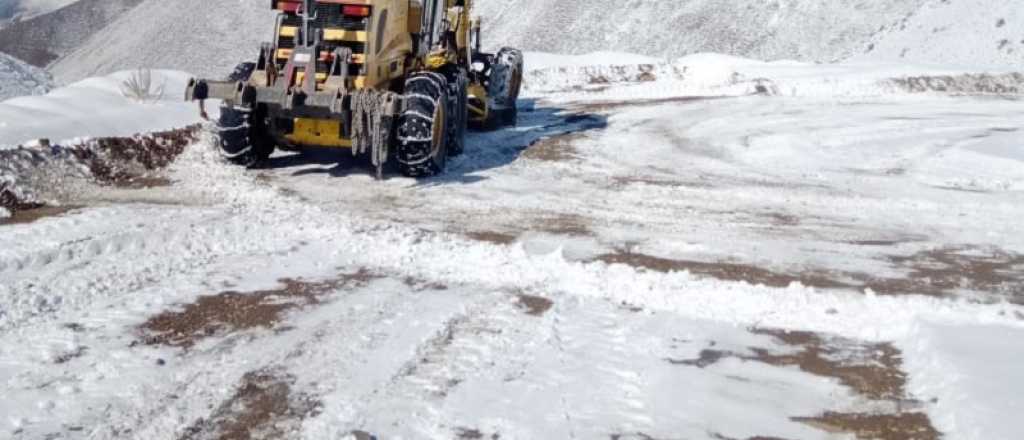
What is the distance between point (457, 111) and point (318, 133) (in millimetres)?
2465

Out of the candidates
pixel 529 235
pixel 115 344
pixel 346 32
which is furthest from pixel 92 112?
pixel 115 344

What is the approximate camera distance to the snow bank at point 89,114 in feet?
39.0

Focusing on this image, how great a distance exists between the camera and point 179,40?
50062 mm

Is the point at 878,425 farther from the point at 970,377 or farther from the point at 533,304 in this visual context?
the point at 533,304

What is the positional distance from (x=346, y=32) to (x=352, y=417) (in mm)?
7543

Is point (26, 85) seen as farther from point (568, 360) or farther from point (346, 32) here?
point (568, 360)

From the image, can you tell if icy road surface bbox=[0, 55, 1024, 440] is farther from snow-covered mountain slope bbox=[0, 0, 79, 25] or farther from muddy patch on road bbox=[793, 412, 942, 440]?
snow-covered mountain slope bbox=[0, 0, 79, 25]

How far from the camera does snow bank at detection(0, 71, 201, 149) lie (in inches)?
468

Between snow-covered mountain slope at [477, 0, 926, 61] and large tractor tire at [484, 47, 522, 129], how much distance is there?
27217 mm

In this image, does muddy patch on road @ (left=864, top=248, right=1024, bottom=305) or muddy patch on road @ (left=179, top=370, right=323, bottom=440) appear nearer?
muddy patch on road @ (left=179, top=370, right=323, bottom=440)

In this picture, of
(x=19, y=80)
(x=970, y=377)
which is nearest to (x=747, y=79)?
(x=19, y=80)

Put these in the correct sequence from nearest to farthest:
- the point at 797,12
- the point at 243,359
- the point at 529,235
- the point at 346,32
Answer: the point at 243,359, the point at 529,235, the point at 346,32, the point at 797,12

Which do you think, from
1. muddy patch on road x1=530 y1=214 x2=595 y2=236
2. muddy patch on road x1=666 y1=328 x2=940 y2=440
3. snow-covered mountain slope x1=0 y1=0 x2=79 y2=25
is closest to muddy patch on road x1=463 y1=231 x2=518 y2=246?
muddy patch on road x1=530 y1=214 x2=595 y2=236

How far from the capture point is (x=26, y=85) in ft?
65.9
